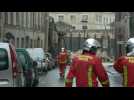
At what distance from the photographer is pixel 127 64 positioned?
17.8 ft

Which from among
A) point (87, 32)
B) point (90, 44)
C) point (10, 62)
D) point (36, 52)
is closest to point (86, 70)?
point (90, 44)

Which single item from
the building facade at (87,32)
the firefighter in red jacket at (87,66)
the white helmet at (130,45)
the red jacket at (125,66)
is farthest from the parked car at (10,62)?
the white helmet at (130,45)

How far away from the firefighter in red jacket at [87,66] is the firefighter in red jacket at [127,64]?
249 mm

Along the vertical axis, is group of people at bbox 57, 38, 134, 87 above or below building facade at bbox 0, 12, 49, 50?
below

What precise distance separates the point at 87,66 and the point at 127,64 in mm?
437

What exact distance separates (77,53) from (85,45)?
0.35 meters

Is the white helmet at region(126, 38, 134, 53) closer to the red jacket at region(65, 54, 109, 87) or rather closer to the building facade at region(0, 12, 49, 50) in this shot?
the red jacket at region(65, 54, 109, 87)

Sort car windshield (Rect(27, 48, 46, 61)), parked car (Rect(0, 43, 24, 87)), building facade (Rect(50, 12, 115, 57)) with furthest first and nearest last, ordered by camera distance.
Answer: car windshield (Rect(27, 48, 46, 61)) < parked car (Rect(0, 43, 24, 87)) < building facade (Rect(50, 12, 115, 57))

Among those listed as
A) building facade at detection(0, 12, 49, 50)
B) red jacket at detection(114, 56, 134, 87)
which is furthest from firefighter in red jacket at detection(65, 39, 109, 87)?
building facade at detection(0, 12, 49, 50)

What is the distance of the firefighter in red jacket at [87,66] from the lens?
5.20 meters

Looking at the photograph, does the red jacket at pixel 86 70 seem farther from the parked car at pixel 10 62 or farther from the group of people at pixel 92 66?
the parked car at pixel 10 62

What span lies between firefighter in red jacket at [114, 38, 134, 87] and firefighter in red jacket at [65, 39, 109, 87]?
25 centimetres

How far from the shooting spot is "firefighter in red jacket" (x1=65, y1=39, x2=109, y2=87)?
17.1 feet
